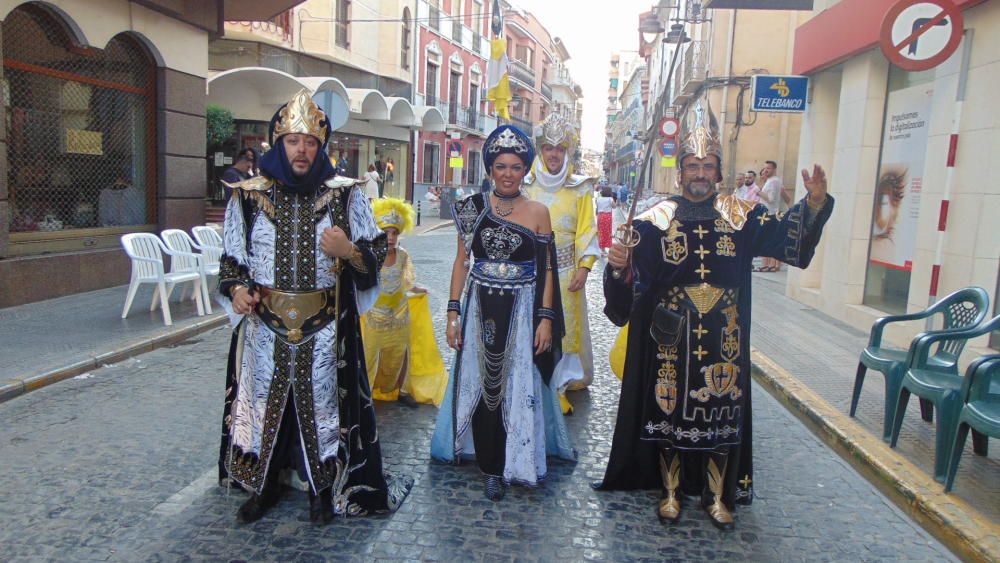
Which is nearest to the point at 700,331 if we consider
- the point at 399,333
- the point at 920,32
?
the point at 399,333

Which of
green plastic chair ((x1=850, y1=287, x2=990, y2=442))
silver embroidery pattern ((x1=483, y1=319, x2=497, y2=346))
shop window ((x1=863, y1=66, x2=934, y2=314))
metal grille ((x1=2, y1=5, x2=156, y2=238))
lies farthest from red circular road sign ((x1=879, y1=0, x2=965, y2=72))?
metal grille ((x1=2, y1=5, x2=156, y2=238))

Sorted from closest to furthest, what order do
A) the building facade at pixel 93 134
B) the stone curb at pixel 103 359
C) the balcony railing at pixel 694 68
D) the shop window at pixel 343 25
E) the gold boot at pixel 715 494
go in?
the gold boot at pixel 715 494
the stone curb at pixel 103 359
the building facade at pixel 93 134
the balcony railing at pixel 694 68
the shop window at pixel 343 25

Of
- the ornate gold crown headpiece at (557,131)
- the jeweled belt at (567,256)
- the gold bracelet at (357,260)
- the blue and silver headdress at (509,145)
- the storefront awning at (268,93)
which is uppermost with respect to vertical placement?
the storefront awning at (268,93)

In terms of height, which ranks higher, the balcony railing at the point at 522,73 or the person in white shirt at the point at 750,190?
the balcony railing at the point at 522,73

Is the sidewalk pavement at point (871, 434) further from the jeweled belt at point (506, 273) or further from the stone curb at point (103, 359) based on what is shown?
the stone curb at point (103, 359)

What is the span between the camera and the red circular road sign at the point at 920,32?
5965 millimetres

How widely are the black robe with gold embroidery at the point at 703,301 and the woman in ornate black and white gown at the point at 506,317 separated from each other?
442 mm

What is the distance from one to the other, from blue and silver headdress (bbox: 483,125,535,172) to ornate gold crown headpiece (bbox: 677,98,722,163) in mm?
794

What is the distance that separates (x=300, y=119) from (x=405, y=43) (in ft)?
95.2

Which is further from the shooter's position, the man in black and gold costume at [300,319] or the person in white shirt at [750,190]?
the person in white shirt at [750,190]

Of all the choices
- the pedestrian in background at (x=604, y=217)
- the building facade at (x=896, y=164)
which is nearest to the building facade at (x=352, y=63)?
the pedestrian in background at (x=604, y=217)

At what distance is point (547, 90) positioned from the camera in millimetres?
69312

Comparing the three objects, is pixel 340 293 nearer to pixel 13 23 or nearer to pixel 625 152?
pixel 13 23

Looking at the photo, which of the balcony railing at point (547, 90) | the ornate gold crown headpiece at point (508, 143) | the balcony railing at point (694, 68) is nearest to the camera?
the ornate gold crown headpiece at point (508, 143)
